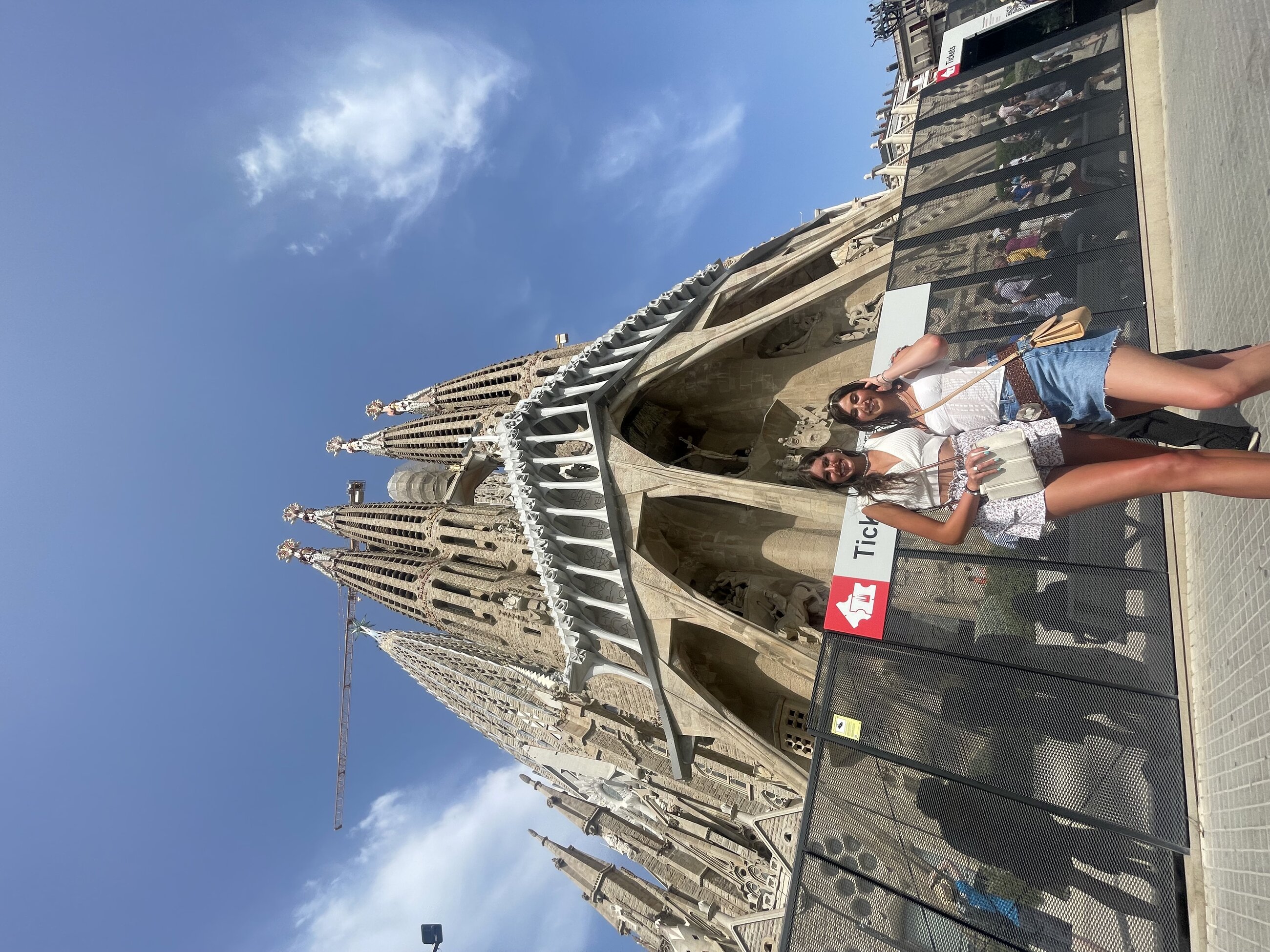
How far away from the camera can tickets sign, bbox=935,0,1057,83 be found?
12188 mm

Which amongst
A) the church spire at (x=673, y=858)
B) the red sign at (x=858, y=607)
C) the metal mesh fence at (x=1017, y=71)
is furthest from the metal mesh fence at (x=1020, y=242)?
the church spire at (x=673, y=858)

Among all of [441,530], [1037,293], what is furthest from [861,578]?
[441,530]

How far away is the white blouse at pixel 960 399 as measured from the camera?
11.8ft

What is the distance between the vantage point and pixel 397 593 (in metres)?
28.4

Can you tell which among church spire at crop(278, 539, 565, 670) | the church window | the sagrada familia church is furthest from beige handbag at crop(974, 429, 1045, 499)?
church spire at crop(278, 539, 565, 670)

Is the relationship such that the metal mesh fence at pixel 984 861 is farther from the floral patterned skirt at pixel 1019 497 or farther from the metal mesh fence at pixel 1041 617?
the floral patterned skirt at pixel 1019 497

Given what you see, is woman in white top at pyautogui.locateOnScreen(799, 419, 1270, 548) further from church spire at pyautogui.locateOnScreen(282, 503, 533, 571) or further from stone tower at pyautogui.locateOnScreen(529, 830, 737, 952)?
stone tower at pyautogui.locateOnScreen(529, 830, 737, 952)

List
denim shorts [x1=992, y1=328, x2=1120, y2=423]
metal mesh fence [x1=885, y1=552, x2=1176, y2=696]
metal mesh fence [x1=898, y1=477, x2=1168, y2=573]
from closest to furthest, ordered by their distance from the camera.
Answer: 1. denim shorts [x1=992, y1=328, x2=1120, y2=423]
2. metal mesh fence [x1=885, y1=552, x2=1176, y2=696]
3. metal mesh fence [x1=898, y1=477, x2=1168, y2=573]

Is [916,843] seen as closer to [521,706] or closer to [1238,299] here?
[1238,299]

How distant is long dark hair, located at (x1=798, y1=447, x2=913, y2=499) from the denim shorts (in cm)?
69

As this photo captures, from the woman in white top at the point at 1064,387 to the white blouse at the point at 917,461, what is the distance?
0.11 metres

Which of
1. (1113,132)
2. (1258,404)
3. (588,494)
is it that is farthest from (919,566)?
(588,494)

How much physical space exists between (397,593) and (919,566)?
2586 cm

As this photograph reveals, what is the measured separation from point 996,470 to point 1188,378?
102 cm
